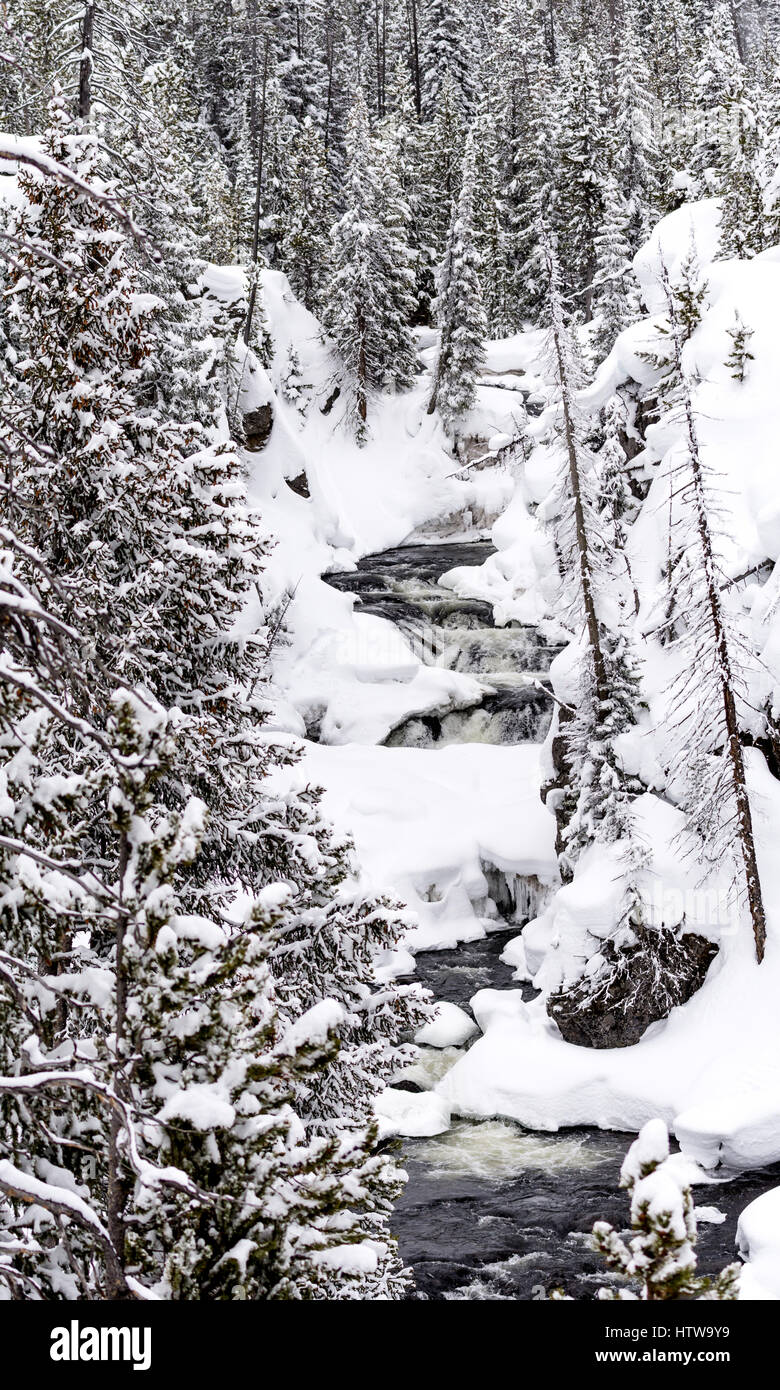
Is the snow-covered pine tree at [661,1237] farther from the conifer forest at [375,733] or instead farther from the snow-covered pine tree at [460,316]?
the snow-covered pine tree at [460,316]

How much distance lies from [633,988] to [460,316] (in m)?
34.2

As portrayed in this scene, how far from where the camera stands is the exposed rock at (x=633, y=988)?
1580cm

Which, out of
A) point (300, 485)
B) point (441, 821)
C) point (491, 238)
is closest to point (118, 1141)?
point (441, 821)

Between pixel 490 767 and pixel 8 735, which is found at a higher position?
pixel 490 767

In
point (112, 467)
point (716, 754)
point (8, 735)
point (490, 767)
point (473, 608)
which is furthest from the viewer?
point (473, 608)

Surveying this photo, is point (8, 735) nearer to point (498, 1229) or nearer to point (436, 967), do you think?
point (498, 1229)

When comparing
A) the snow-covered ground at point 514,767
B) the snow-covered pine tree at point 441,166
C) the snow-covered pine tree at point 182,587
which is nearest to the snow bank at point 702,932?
the snow-covered ground at point 514,767

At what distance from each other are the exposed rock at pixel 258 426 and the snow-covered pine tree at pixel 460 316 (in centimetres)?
918

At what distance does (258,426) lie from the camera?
1467 inches

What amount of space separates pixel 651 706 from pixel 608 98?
150ft

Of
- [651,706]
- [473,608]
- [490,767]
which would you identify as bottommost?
[651,706]

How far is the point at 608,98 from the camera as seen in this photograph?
51.2 meters

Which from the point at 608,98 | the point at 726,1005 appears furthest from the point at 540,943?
the point at 608,98

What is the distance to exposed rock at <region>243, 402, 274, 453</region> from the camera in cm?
3688
